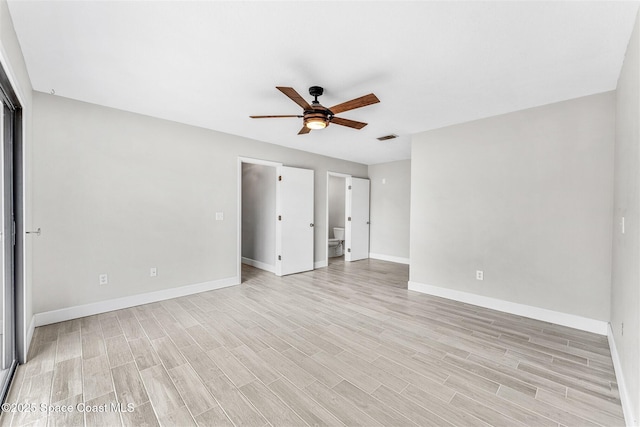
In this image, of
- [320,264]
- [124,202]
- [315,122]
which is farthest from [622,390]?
[124,202]

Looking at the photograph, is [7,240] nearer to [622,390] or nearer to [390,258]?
[622,390]

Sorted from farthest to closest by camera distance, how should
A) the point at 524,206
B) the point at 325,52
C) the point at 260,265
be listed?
the point at 260,265 → the point at 524,206 → the point at 325,52

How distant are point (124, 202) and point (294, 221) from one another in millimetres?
2629

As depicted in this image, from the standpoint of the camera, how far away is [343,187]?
778 cm

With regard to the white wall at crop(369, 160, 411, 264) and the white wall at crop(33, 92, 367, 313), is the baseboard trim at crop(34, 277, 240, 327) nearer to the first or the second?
the white wall at crop(33, 92, 367, 313)

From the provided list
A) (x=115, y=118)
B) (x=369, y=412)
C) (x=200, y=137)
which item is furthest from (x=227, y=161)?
(x=369, y=412)

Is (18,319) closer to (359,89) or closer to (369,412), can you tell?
(369,412)

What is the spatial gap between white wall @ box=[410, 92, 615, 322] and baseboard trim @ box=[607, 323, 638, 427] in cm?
59

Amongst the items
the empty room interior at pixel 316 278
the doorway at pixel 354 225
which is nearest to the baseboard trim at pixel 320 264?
the doorway at pixel 354 225

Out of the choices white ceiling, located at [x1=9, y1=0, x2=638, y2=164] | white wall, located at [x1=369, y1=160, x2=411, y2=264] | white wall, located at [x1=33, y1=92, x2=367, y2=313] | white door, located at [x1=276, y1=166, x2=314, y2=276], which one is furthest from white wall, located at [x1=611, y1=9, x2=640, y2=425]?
white wall, located at [x1=33, y1=92, x2=367, y2=313]

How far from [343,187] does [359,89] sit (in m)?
5.20

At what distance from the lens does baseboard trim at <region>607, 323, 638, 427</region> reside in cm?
146

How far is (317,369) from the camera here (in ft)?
6.79

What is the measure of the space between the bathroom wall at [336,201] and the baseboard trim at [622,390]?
5785 millimetres
